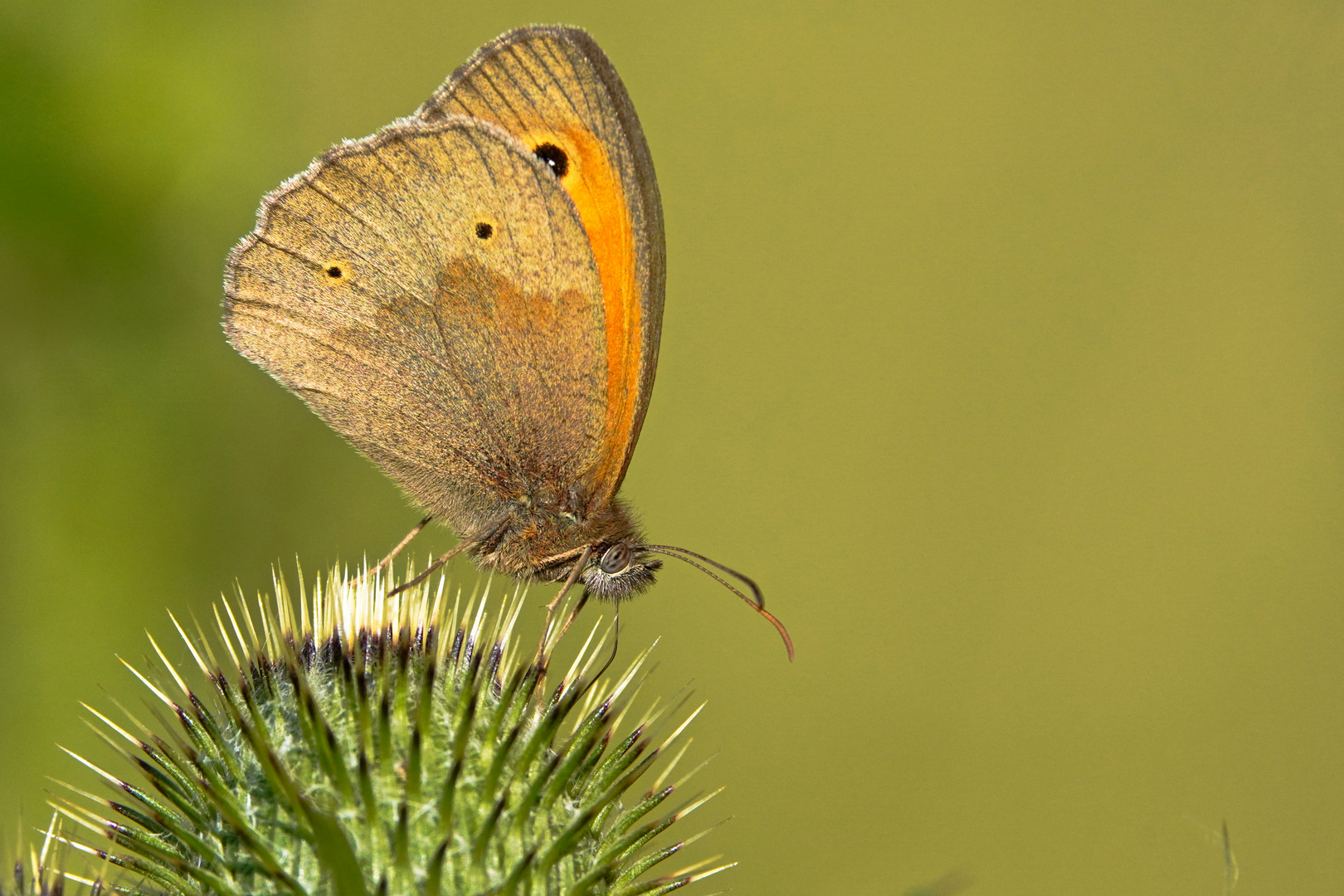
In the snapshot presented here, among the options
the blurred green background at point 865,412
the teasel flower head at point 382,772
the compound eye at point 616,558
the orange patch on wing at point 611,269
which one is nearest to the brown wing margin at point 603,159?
the orange patch on wing at point 611,269

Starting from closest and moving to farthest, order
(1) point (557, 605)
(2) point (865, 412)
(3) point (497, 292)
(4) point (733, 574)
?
(1) point (557, 605), (4) point (733, 574), (3) point (497, 292), (2) point (865, 412)

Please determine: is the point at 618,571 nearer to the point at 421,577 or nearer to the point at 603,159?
the point at 421,577

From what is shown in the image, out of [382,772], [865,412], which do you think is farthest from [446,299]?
[865,412]

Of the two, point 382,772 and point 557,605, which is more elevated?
point 557,605

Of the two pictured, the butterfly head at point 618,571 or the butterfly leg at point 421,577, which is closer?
the butterfly leg at point 421,577

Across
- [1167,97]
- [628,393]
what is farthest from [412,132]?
[1167,97]

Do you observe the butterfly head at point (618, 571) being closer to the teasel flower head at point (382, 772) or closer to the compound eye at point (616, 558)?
the compound eye at point (616, 558)
